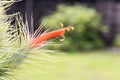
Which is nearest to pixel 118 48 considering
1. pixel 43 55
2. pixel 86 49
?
pixel 86 49

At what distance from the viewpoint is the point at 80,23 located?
16.0 meters

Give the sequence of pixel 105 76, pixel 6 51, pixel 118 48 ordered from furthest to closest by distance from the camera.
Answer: pixel 118 48
pixel 105 76
pixel 6 51

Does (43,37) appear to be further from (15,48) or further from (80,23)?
(80,23)

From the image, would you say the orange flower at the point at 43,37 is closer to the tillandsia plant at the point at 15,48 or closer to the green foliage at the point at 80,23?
the tillandsia plant at the point at 15,48

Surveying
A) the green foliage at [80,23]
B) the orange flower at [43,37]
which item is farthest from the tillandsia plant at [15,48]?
the green foliage at [80,23]

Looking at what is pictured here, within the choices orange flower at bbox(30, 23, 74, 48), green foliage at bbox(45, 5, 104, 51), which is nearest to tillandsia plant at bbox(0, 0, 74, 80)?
orange flower at bbox(30, 23, 74, 48)

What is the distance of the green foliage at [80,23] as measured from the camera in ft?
51.7

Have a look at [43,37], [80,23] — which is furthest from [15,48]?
[80,23]

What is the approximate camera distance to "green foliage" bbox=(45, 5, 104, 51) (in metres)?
15.8

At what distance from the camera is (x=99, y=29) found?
54.5ft

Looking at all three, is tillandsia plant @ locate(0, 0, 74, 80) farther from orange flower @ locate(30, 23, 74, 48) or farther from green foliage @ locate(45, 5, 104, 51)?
green foliage @ locate(45, 5, 104, 51)

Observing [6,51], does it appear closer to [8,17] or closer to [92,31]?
[8,17]

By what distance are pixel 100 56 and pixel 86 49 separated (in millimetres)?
953

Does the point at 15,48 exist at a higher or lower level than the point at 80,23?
higher
